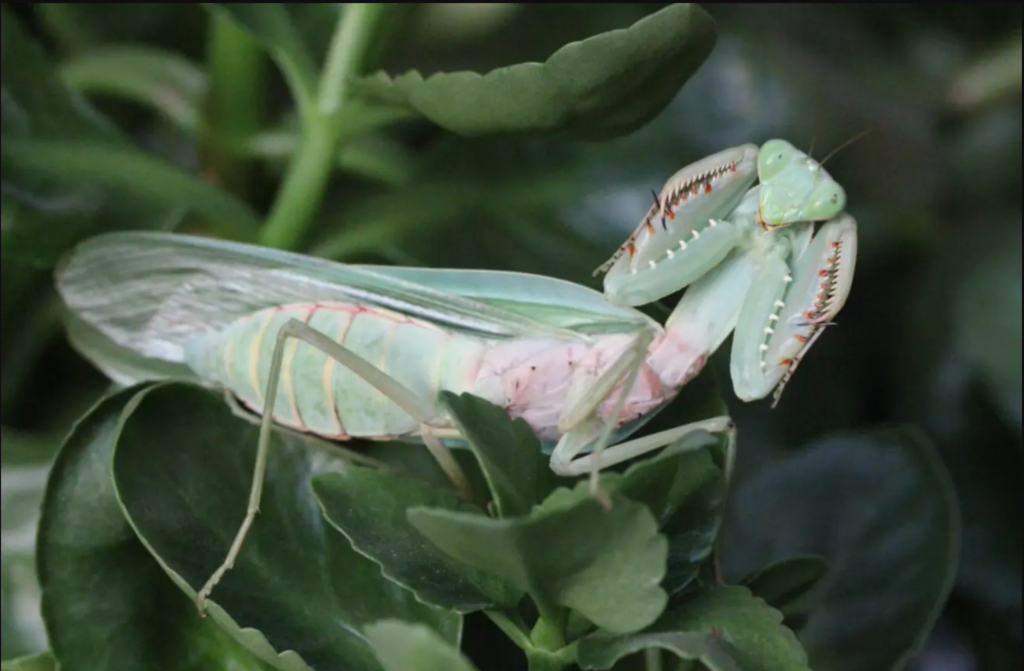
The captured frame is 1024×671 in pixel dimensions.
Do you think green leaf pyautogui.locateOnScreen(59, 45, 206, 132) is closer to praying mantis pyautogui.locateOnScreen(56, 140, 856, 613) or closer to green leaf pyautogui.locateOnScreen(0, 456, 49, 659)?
praying mantis pyautogui.locateOnScreen(56, 140, 856, 613)

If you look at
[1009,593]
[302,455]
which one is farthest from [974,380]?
[302,455]

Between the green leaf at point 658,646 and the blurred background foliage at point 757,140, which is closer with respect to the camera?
the green leaf at point 658,646

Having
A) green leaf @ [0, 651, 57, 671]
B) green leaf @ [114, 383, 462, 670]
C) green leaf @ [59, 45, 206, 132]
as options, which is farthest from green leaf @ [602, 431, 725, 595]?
green leaf @ [59, 45, 206, 132]

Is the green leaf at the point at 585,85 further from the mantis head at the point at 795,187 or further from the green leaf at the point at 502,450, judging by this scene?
the green leaf at the point at 502,450

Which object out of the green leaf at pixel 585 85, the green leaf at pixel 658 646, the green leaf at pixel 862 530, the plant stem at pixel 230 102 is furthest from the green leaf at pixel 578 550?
the plant stem at pixel 230 102

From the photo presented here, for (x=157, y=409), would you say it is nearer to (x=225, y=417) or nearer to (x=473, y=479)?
(x=225, y=417)

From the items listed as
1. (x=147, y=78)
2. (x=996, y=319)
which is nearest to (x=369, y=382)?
(x=147, y=78)
